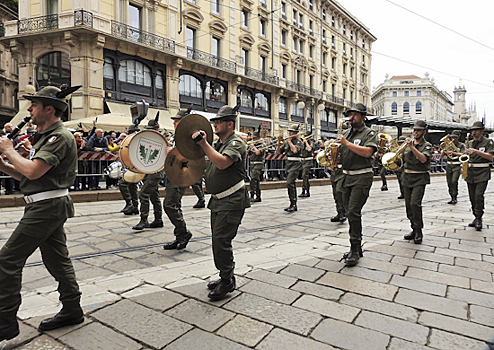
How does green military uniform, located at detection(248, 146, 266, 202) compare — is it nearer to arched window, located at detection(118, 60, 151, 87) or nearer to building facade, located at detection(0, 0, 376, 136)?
building facade, located at detection(0, 0, 376, 136)

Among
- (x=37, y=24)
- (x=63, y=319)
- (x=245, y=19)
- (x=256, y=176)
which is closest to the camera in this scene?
(x=63, y=319)

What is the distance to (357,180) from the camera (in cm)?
473

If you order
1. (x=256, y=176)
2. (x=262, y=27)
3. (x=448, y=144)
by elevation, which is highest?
(x=262, y=27)

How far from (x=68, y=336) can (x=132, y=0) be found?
77.4 feet

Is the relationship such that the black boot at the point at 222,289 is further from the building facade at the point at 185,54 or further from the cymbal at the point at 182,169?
the building facade at the point at 185,54

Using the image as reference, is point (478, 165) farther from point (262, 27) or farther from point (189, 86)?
point (262, 27)

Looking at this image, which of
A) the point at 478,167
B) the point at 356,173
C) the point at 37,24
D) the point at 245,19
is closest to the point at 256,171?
the point at 478,167

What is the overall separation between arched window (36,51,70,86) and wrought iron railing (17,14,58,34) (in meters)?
1.40

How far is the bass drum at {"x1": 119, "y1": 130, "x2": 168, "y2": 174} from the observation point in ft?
17.3

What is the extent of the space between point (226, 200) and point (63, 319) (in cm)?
170

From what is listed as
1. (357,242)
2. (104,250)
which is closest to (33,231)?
(104,250)

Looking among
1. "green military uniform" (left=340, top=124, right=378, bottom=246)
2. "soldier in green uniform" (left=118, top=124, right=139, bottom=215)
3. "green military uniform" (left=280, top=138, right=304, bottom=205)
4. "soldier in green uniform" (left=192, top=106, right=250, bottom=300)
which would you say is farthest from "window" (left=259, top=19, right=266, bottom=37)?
"soldier in green uniform" (left=192, top=106, right=250, bottom=300)

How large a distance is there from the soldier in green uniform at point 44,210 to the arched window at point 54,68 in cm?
2043

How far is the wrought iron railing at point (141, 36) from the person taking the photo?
21348 mm
